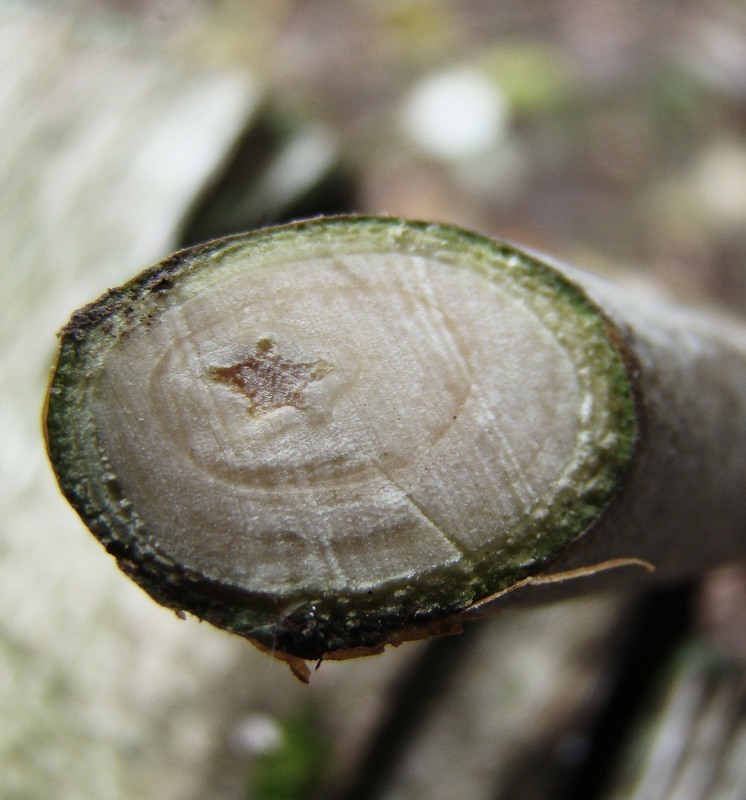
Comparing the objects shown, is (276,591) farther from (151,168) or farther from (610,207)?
(610,207)

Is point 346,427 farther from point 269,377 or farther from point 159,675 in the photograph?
point 159,675

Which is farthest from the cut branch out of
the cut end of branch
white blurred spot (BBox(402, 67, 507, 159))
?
white blurred spot (BBox(402, 67, 507, 159))

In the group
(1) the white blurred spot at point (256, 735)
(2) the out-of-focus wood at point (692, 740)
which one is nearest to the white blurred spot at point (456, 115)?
(2) the out-of-focus wood at point (692, 740)

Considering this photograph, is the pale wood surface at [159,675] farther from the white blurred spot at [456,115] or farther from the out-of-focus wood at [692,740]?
the white blurred spot at [456,115]

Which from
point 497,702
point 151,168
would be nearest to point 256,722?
point 497,702

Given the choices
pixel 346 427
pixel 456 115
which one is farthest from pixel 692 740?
pixel 456 115

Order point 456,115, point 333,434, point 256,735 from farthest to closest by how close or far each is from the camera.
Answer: point 456,115 → point 256,735 → point 333,434
